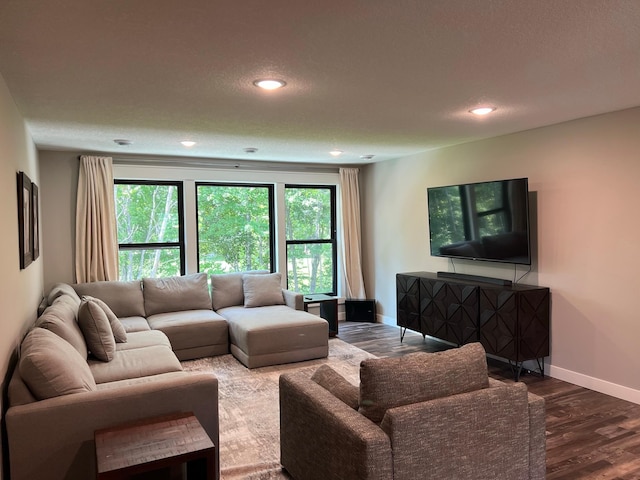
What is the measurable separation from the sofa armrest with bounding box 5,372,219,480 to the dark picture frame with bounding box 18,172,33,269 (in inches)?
46.7

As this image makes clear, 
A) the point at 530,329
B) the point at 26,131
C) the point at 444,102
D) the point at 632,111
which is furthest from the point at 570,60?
the point at 26,131

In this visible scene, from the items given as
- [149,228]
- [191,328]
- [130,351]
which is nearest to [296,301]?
[191,328]

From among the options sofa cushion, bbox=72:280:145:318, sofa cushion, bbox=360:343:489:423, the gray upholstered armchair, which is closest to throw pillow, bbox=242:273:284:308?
sofa cushion, bbox=72:280:145:318

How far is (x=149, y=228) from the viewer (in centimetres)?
574

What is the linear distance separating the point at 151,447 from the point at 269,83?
201cm

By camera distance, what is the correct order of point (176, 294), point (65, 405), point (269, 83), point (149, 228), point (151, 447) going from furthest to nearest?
point (149, 228), point (176, 294), point (269, 83), point (65, 405), point (151, 447)

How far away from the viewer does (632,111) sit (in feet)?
11.7

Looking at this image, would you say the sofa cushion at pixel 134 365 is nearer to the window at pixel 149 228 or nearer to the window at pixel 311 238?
the window at pixel 149 228

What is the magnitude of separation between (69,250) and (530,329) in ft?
16.1

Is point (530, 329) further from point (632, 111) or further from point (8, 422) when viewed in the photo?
point (8, 422)

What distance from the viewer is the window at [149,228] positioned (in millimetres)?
5613

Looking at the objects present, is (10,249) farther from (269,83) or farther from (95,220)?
(95,220)

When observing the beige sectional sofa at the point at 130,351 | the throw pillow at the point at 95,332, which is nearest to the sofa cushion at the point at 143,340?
the beige sectional sofa at the point at 130,351

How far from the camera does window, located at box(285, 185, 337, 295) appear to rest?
6.65m
